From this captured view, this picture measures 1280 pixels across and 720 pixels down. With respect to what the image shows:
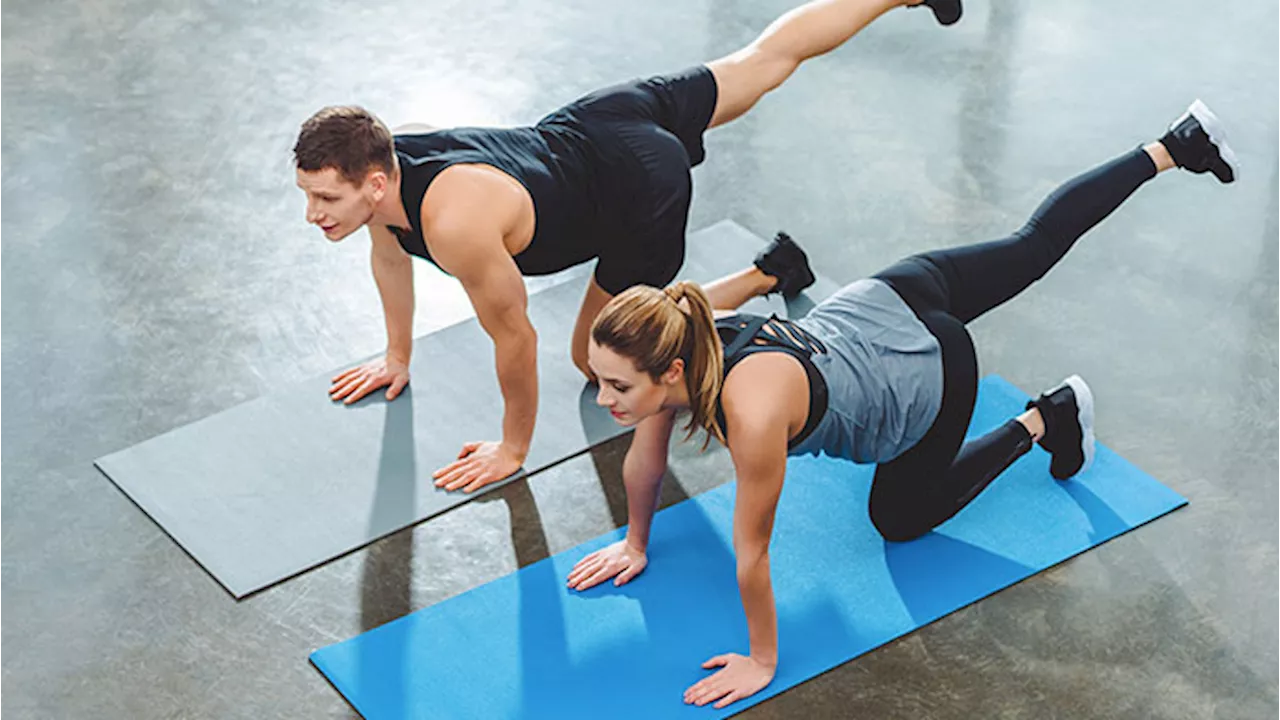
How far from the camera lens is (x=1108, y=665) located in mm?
3291

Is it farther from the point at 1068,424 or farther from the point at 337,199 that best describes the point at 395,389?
the point at 1068,424

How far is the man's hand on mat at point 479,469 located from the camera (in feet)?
12.4

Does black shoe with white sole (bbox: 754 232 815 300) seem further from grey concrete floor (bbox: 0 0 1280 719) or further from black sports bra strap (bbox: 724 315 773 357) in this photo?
black sports bra strap (bbox: 724 315 773 357)

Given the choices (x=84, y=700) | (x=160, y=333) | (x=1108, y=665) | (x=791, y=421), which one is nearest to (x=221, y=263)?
(x=160, y=333)

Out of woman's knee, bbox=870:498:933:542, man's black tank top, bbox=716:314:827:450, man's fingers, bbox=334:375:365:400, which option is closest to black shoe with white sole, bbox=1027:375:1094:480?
woman's knee, bbox=870:498:933:542

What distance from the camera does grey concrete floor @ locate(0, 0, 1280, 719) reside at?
3.33m

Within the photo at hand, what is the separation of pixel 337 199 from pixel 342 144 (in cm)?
11

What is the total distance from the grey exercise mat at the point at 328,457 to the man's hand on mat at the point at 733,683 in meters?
0.82

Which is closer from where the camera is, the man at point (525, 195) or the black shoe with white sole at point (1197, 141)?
the man at point (525, 195)

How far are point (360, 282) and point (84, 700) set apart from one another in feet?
5.31

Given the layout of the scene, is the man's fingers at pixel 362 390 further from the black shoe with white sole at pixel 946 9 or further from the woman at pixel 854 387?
the black shoe with white sole at pixel 946 9

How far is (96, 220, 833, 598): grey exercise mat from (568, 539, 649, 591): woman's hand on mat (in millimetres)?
385

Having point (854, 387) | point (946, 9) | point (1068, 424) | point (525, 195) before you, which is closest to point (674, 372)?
point (854, 387)

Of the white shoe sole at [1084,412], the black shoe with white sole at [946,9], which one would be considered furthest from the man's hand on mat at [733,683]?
the black shoe with white sole at [946,9]
